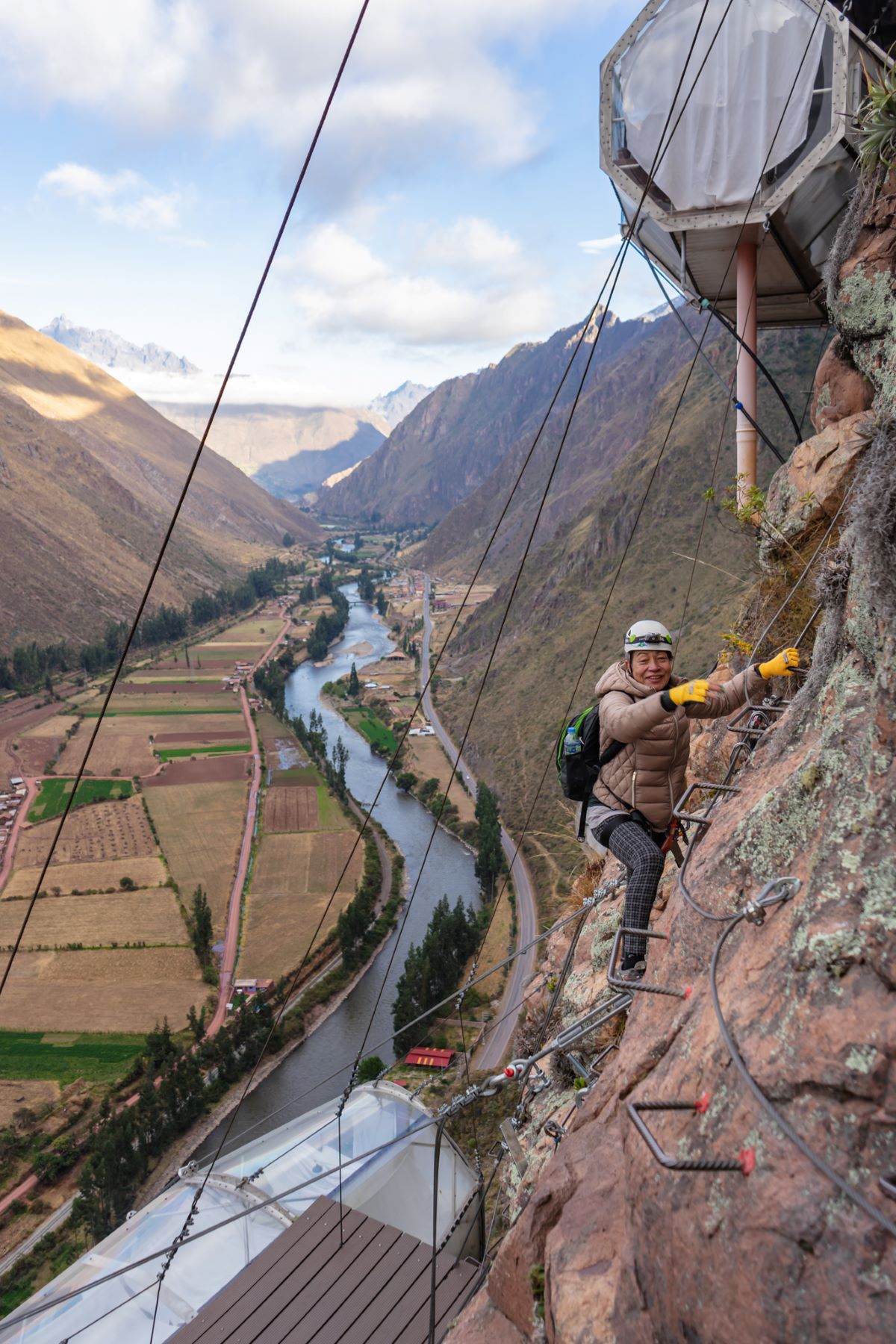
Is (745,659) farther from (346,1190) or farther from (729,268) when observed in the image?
(346,1190)

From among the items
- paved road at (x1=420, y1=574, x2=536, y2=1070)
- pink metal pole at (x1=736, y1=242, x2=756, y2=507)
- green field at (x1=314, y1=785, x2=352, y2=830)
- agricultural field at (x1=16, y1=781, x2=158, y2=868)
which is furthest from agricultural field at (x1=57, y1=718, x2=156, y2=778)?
pink metal pole at (x1=736, y1=242, x2=756, y2=507)

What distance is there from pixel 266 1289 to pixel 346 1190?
5.02 meters

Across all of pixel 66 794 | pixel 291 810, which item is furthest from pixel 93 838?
pixel 291 810

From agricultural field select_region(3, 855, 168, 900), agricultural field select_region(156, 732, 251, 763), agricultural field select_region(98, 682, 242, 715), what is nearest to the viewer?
agricultural field select_region(3, 855, 168, 900)

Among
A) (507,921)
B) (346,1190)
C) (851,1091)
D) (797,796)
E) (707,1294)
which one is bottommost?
(507,921)

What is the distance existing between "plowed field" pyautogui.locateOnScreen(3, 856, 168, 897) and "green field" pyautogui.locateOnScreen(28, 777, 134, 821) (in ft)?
28.3

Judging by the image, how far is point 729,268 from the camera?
10.8m

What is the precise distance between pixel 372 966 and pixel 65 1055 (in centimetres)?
1406

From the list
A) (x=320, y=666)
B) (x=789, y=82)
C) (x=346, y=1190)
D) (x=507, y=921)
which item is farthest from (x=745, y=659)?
(x=320, y=666)

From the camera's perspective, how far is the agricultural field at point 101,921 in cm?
4541

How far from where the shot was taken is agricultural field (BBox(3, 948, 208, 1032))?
3903 cm

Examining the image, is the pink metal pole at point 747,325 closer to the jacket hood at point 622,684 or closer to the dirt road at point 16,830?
the jacket hood at point 622,684

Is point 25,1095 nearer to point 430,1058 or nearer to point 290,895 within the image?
point 430,1058

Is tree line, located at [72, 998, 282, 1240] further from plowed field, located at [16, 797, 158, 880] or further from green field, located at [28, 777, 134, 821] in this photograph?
green field, located at [28, 777, 134, 821]
